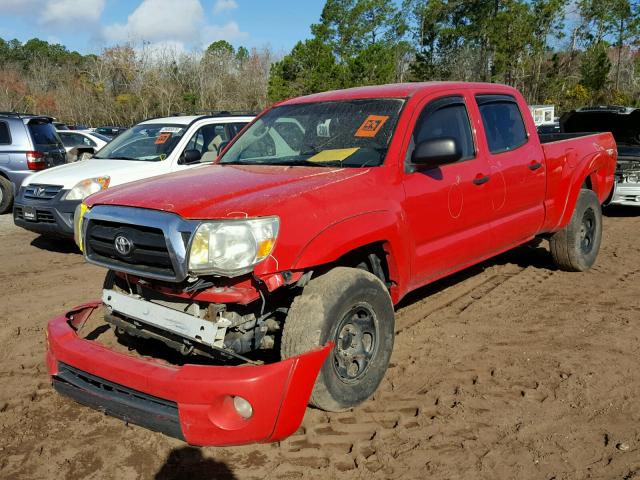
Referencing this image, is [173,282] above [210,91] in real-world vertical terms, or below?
below

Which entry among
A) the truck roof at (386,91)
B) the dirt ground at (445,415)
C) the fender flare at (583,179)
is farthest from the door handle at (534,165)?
the dirt ground at (445,415)

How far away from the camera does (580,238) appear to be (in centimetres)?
642

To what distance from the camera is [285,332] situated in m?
3.27

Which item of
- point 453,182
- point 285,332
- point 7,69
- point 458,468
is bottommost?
point 458,468

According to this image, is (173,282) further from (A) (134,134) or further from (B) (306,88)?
(B) (306,88)

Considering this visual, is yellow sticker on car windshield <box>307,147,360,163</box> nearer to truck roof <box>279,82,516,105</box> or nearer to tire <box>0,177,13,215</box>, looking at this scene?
truck roof <box>279,82,516,105</box>

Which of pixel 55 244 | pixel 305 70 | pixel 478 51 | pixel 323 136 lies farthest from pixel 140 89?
pixel 323 136

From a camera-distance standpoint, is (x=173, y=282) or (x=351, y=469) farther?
(x=173, y=282)

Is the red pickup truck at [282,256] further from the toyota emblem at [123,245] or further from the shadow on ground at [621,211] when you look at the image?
the shadow on ground at [621,211]

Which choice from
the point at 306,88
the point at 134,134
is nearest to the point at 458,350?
the point at 134,134

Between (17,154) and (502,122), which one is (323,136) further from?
(17,154)

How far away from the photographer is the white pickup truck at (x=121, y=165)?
779 centimetres

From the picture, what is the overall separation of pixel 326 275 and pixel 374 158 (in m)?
1.01

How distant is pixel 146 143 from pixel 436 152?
18.8ft
